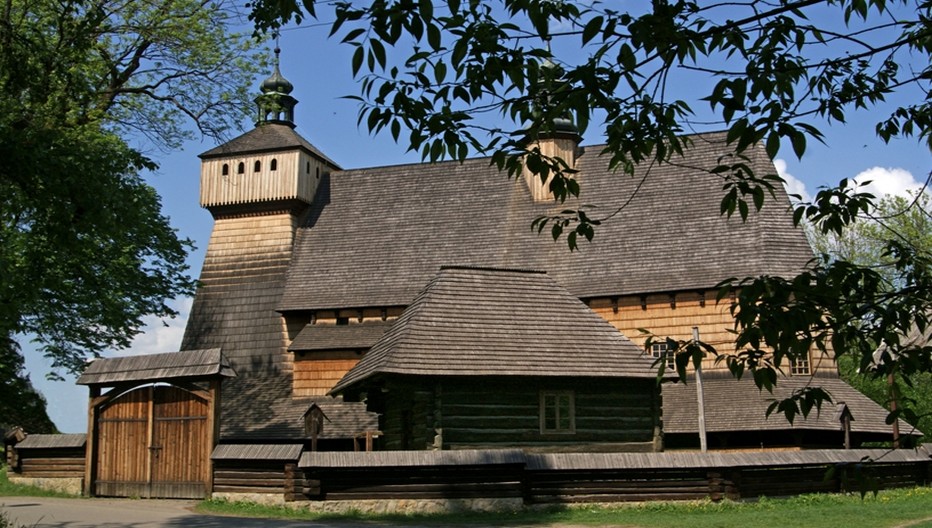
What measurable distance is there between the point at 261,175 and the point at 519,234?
35.2 feet

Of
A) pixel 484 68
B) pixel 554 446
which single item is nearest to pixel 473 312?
pixel 554 446

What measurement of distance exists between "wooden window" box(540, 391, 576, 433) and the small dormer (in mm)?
18633

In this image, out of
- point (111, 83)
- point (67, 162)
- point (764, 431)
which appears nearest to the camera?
point (67, 162)

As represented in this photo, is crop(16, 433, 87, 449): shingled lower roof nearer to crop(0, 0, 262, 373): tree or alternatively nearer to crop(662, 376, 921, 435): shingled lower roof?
crop(0, 0, 262, 373): tree

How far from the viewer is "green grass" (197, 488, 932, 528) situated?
1530 centimetres

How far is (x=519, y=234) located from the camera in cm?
3481

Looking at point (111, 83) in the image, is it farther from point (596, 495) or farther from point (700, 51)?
point (700, 51)

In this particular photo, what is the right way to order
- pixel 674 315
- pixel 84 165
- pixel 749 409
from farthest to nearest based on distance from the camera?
pixel 674 315, pixel 749 409, pixel 84 165

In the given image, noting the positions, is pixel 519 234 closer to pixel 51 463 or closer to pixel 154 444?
pixel 154 444

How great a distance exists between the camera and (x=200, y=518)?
17141 millimetres

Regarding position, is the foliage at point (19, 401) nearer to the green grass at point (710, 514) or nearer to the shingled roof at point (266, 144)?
the shingled roof at point (266, 144)

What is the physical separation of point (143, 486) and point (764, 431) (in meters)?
17.0

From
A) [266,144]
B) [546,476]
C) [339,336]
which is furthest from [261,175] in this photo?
[546,476]

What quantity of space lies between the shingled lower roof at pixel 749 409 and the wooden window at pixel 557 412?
6.57 metres
